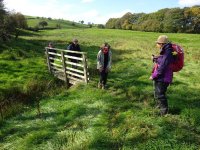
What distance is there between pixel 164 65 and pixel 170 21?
66.6m

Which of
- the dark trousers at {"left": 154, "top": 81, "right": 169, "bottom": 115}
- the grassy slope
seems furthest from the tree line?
the dark trousers at {"left": 154, "top": 81, "right": 169, "bottom": 115}

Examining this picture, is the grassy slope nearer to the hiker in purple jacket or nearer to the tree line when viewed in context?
the hiker in purple jacket

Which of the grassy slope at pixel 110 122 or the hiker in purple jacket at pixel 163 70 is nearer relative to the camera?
the grassy slope at pixel 110 122

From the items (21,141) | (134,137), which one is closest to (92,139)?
(134,137)

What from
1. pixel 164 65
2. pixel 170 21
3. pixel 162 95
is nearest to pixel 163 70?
pixel 164 65

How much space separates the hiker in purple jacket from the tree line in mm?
60321

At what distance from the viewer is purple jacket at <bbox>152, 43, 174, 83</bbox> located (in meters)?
10.0

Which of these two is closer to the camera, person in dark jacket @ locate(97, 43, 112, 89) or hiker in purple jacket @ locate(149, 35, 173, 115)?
hiker in purple jacket @ locate(149, 35, 173, 115)

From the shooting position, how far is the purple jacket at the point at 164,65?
1000 cm

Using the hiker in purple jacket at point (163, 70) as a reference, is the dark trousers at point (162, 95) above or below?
below

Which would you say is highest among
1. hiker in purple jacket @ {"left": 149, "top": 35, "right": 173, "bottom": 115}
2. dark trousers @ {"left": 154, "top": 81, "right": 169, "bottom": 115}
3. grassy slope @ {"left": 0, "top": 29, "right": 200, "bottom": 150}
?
hiker in purple jacket @ {"left": 149, "top": 35, "right": 173, "bottom": 115}

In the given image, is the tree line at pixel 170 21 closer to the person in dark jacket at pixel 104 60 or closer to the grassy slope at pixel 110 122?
the person in dark jacket at pixel 104 60

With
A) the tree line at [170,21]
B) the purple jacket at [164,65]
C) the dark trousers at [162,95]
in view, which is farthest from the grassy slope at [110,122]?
the tree line at [170,21]

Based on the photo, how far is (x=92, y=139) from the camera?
9.68 meters
